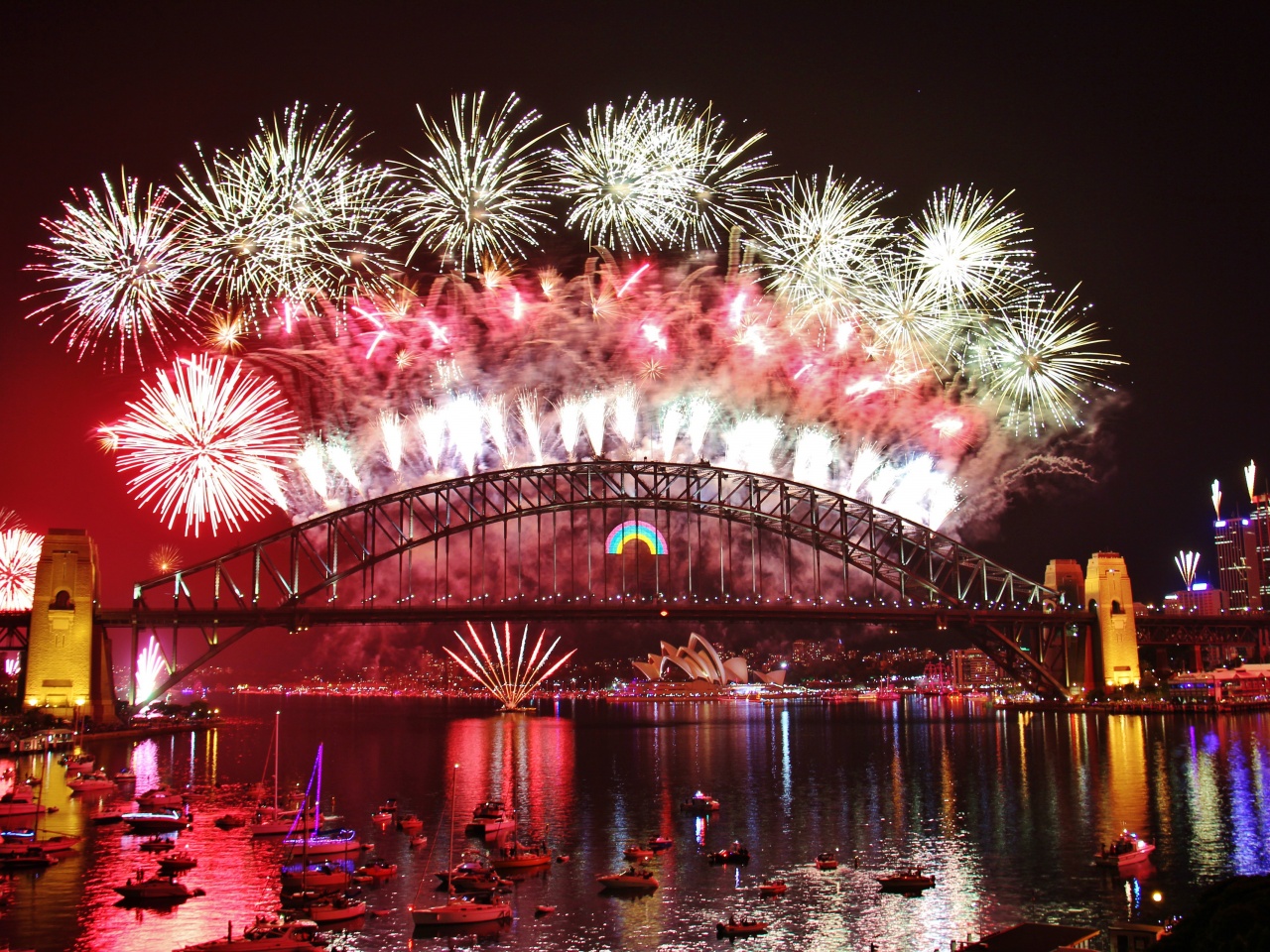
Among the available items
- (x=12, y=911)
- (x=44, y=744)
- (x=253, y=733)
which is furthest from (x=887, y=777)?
(x=253, y=733)

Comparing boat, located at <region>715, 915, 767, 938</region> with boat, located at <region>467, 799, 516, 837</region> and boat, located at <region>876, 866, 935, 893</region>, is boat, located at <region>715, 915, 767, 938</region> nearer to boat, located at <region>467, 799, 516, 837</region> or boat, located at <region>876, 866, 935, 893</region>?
boat, located at <region>876, 866, 935, 893</region>

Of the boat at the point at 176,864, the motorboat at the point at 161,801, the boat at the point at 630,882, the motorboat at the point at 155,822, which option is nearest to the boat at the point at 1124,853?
the boat at the point at 630,882

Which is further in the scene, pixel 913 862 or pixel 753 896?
pixel 913 862

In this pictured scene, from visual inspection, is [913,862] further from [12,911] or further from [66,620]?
[66,620]

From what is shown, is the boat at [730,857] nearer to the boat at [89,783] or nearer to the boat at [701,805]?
the boat at [701,805]

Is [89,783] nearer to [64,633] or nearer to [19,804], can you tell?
[19,804]

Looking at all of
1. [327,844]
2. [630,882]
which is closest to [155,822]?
[327,844]

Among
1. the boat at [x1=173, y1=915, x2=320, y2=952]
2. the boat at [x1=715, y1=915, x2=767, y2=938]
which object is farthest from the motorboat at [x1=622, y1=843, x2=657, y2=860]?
the boat at [x1=173, y1=915, x2=320, y2=952]

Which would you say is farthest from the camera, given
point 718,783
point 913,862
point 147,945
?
point 718,783
